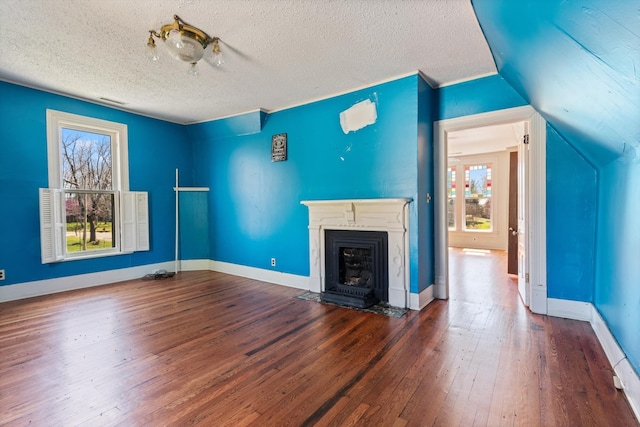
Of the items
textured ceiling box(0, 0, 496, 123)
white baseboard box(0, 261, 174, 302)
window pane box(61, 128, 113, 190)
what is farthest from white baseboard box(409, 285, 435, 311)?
window pane box(61, 128, 113, 190)

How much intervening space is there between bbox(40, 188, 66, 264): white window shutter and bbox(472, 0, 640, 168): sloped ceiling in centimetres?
498

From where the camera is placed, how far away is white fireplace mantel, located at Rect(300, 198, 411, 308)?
3.29m

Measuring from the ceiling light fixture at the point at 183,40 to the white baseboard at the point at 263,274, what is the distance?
2.88m

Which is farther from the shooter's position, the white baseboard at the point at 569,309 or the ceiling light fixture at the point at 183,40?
the white baseboard at the point at 569,309

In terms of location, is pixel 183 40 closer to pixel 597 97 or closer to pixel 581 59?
pixel 581 59

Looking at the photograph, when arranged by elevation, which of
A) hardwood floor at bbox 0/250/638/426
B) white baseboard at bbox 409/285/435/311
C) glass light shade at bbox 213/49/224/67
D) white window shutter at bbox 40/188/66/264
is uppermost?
glass light shade at bbox 213/49/224/67

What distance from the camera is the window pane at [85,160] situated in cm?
418

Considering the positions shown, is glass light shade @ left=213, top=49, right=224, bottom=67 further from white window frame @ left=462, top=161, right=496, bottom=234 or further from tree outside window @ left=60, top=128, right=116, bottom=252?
white window frame @ left=462, top=161, right=496, bottom=234

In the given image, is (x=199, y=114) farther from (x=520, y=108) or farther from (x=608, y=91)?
(x=608, y=91)

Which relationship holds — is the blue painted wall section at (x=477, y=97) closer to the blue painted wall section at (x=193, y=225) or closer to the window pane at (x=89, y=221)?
the blue painted wall section at (x=193, y=225)

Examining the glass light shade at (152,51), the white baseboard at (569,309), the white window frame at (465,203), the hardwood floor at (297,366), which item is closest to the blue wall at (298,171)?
the hardwood floor at (297,366)

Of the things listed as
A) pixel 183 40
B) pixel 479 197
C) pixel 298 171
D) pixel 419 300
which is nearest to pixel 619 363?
pixel 419 300

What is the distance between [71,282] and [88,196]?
3.97ft

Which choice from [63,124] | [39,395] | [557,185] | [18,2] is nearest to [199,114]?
[63,124]
